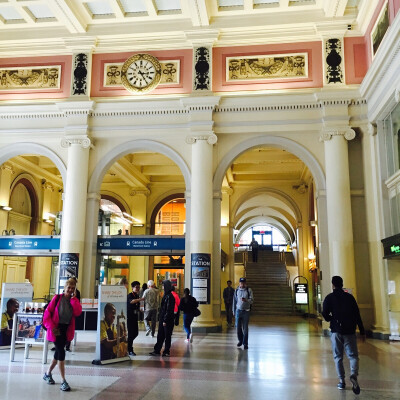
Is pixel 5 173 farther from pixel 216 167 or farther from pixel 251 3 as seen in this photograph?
pixel 251 3

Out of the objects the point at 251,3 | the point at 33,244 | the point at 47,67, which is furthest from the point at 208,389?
the point at 47,67

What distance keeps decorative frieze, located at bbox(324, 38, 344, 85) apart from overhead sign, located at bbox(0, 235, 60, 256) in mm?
9218

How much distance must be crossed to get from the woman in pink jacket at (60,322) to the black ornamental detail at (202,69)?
28.4 ft

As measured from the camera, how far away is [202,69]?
13.6m

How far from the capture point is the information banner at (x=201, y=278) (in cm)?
1247

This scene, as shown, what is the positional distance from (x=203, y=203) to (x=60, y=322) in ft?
23.5

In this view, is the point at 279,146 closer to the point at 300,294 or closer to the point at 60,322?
the point at 300,294

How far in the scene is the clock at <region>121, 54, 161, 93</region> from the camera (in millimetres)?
13859

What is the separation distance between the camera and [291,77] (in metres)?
13.4

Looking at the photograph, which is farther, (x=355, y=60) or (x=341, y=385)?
(x=355, y=60)

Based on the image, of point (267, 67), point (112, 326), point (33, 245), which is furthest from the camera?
point (33, 245)

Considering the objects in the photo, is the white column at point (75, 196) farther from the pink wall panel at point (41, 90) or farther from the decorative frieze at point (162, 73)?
the decorative frieze at point (162, 73)

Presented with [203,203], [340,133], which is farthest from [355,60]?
[203,203]

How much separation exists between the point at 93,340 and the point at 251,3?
9.85m
